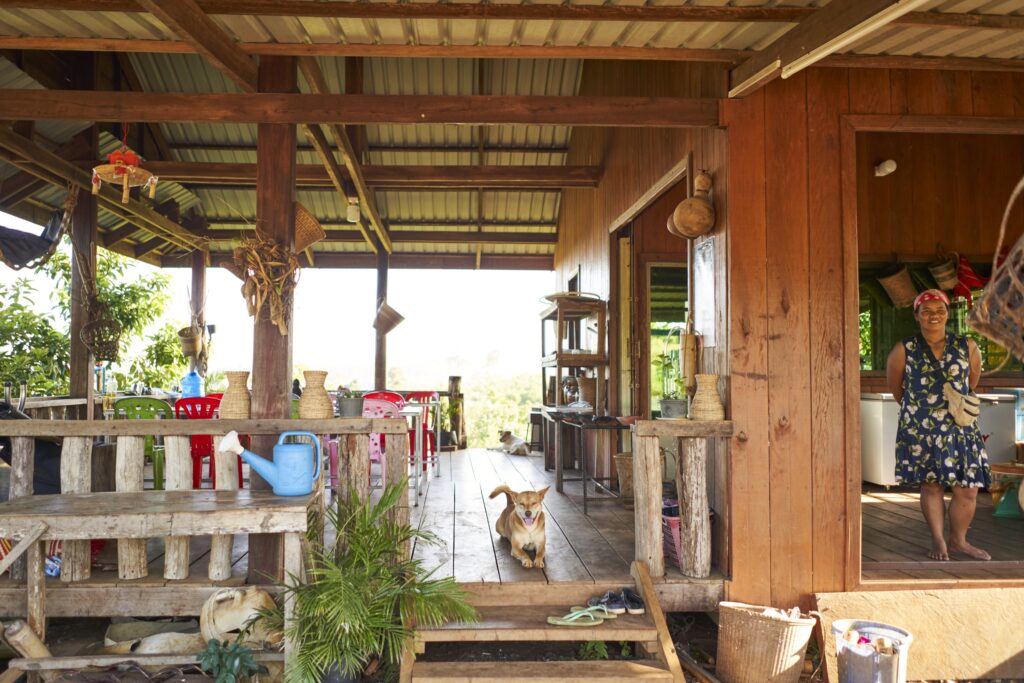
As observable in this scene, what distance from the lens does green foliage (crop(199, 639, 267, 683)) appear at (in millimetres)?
2975

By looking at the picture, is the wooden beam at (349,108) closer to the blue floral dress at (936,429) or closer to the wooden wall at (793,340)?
the wooden wall at (793,340)

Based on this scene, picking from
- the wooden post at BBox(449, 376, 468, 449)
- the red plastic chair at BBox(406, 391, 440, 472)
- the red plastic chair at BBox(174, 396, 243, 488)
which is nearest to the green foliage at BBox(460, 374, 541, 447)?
the wooden post at BBox(449, 376, 468, 449)

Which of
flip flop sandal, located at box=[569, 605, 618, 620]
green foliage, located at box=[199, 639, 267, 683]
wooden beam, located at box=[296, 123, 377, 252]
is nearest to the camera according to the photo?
green foliage, located at box=[199, 639, 267, 683]

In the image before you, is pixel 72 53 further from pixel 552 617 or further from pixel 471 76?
pixel 552 617

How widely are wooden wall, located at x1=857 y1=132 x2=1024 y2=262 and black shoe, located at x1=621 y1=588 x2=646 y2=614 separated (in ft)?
14.8

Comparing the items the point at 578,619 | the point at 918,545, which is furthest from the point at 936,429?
the point at 578,619

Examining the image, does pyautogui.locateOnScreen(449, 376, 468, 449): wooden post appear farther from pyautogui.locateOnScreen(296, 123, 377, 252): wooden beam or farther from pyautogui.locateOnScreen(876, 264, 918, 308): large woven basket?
pyautogui.locateOnScreen(876, 264, 918, 308): large woven basket

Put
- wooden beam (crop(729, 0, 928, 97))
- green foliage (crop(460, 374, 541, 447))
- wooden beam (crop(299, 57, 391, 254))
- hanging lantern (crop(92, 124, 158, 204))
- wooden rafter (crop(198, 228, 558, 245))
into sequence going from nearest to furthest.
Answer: wooden beam (crop(729, 0, 928, 97)), hanging lantern (crop(92, 124, 158, 204)), wooden beam (crop(299, 57, 391, 254)), wooden rafter (crop(198, 228, 558, 245)), green foliage (crop(460, 374, 541, 447))

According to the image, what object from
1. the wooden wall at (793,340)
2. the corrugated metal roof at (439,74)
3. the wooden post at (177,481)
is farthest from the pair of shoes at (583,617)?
the corrugated metal roof at (439,74)

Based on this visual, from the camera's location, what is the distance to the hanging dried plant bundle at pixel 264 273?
3861 mm

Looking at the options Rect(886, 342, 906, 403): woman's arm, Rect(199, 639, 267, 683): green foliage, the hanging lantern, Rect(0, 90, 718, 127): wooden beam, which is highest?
Rect(0, 90, 718, 127): wooden beam

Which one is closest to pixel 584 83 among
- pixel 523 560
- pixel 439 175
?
pixel 439 175

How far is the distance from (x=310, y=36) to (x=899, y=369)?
3800 millimetres

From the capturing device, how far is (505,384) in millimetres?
26609
